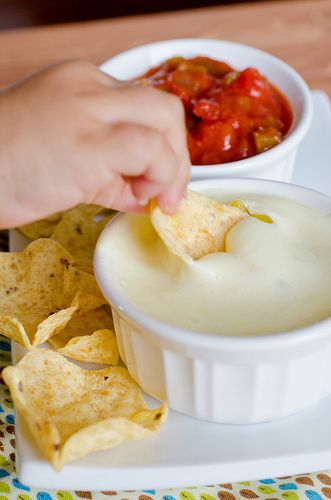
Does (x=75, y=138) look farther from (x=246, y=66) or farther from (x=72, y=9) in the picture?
(x=72, y=9)

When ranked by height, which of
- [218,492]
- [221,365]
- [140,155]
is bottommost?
[218,492]

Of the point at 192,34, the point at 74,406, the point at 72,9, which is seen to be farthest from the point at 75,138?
the point at 72,9

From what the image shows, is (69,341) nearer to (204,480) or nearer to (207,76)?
(204,480)

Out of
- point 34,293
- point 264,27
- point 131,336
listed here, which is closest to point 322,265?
point 131,336

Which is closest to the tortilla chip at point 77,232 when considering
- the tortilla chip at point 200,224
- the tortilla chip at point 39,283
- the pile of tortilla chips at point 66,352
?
the pile of tortilla chips at point 66,352

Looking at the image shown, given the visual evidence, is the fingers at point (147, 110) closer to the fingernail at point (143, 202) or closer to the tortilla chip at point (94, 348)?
the fingernail at point (143, 202)

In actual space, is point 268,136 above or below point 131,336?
above
